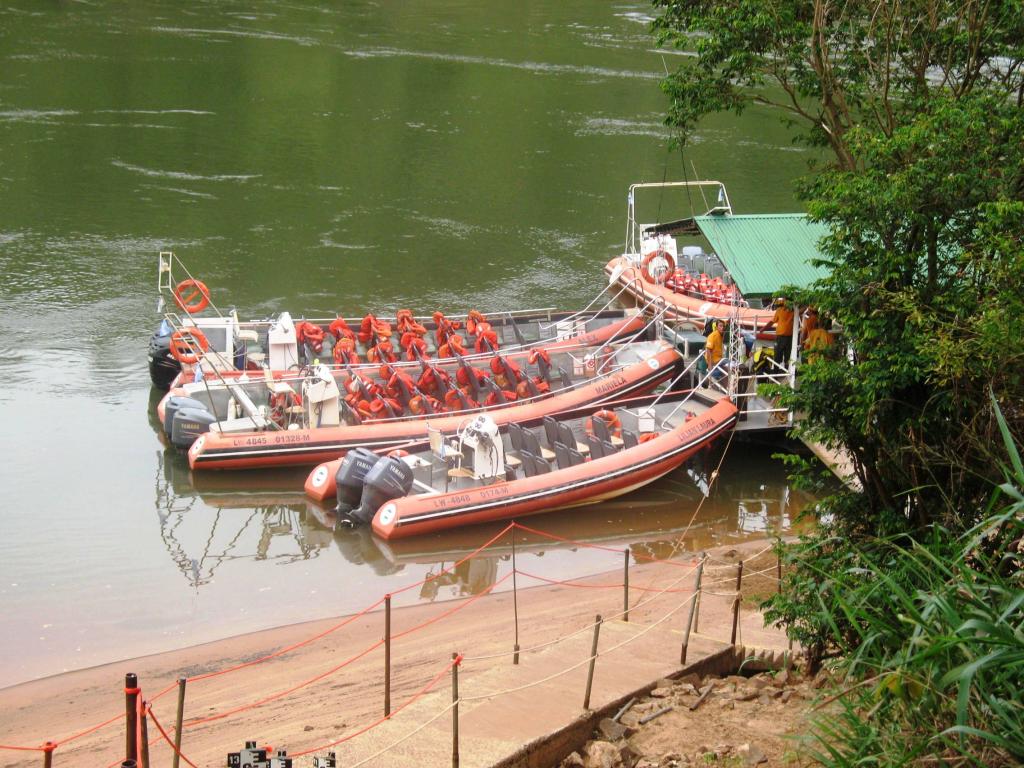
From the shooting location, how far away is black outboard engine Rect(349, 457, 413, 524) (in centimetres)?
1405

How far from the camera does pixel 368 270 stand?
83.4ft

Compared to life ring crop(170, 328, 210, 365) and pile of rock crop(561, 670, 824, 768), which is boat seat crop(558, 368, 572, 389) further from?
pile of rock crop(561, 670, 824, 768)

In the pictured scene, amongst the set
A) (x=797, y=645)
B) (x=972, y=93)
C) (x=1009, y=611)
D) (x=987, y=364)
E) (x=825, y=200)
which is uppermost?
(x=972, y=93)

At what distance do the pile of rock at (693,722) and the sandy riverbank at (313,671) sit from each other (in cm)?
117

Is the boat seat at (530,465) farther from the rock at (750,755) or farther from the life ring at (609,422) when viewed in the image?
the rock at (750,755)

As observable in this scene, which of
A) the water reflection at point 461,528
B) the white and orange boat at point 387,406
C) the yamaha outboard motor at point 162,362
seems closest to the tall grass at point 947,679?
the water reflection at point 461,528

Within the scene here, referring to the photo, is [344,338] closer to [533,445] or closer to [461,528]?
[533,445]

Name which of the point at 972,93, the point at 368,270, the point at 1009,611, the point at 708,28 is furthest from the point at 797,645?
the point at 368,270

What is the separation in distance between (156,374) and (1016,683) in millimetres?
14873

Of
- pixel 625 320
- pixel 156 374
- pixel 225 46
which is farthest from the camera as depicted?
pixel 225 46

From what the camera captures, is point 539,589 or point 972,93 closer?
point 972,93

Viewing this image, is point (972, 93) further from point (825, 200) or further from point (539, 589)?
point (539, 589)

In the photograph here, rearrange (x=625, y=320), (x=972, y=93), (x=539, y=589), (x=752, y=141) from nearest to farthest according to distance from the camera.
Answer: (x=972, y=93)
(x=539, y=589)
(x=625, y=320)
(x=752, y=141)

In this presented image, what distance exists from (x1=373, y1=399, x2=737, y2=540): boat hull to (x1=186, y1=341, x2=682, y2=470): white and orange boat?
1.36 m
